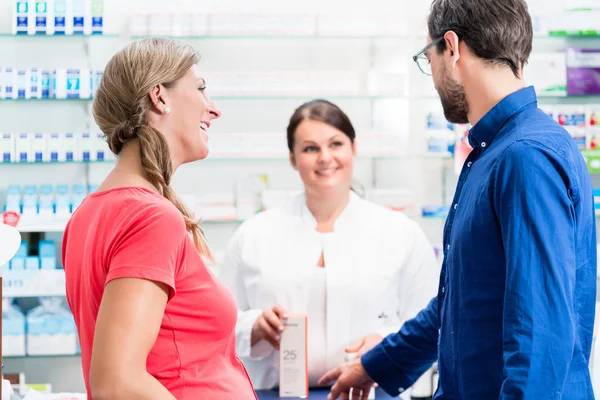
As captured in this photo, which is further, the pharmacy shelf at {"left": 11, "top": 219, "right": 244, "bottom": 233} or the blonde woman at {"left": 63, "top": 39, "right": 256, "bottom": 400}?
the pharmacy shelf at {"left": 11, "top": 219, "right": 244, "bottom": 233}

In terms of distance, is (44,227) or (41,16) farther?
(41,16)

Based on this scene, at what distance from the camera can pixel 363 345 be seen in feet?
9.02

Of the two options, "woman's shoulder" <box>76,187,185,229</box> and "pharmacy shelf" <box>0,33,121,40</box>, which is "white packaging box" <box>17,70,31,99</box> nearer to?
"pharmacy shelf" <box>0,33,121,40</box>

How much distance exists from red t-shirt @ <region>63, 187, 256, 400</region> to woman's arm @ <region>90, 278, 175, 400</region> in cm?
3

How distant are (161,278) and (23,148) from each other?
3474 millimetres

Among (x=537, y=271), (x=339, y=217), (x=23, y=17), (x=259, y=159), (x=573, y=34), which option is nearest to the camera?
(x=537, y=271)

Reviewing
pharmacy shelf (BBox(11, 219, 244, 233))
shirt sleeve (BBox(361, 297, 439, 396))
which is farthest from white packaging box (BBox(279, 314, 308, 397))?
pharmacy shelf (BBox(11, 219, 244, 233))

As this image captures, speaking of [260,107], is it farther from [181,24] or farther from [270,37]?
[181,24]

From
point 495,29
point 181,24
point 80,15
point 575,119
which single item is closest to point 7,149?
point 80,15

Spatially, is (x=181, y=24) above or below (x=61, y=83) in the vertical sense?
above

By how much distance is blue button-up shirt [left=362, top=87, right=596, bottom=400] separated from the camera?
1.38 meters

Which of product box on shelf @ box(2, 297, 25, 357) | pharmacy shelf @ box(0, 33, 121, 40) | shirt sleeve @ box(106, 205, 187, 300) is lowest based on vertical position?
product box on shelf @ box(2, 297, 25, 357)

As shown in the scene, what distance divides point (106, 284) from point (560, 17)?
4.12 meters

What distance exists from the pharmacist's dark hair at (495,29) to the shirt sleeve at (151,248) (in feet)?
2.25
